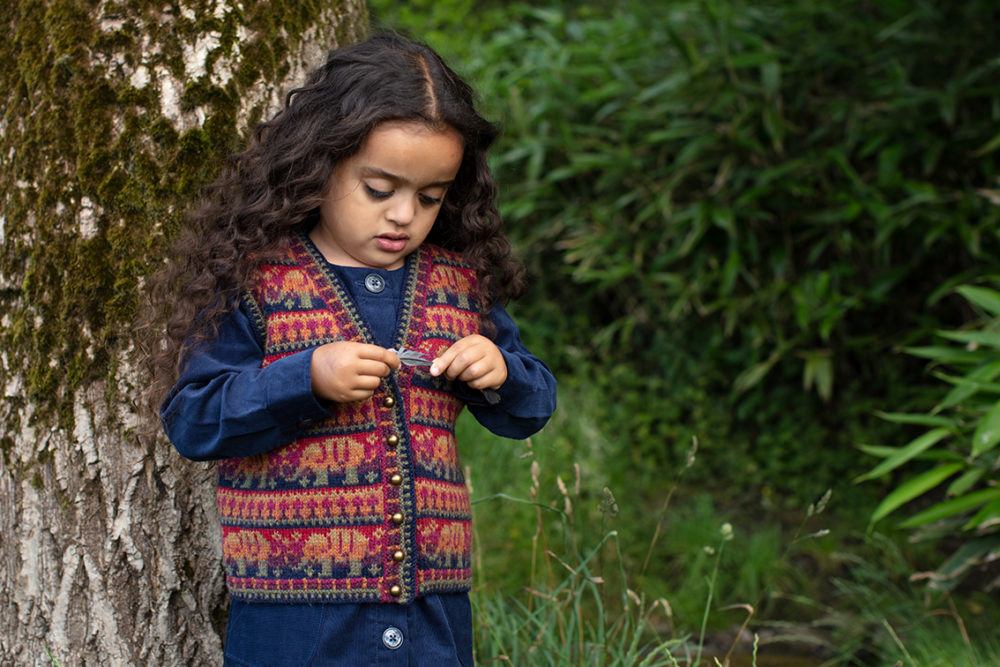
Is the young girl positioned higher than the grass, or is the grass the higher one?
the young girl

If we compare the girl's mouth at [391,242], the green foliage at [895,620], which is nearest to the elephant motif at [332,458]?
the girl's mouth at [391,242]

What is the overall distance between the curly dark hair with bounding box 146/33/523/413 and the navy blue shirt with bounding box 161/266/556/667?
8cm

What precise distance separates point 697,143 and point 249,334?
3141mm

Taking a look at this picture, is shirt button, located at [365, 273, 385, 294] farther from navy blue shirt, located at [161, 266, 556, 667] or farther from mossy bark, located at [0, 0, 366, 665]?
mossy bark, located at [0, 0, 366, 665]

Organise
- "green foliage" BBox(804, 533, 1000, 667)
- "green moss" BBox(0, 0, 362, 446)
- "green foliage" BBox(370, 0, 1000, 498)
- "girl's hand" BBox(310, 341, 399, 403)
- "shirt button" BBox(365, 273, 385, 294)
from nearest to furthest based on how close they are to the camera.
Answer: "girl's hand" BBox(310, 341, 399, 403), "shirt button" BBox(365, 273, 385, 294), "green moss" BBox(0, 0, 362, 446), "green foliage" BBox(804, 533, 1000, 667), "green foliage" BBox(370, 0, 1000, 498)

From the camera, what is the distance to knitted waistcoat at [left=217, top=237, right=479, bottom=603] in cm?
177

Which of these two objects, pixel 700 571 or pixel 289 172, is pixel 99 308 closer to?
pixel 289 172

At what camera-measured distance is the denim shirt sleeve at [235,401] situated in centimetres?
167

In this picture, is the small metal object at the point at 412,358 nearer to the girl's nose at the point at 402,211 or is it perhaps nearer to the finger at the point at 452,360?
the finger at the point at 452,360

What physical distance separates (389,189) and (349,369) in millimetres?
380

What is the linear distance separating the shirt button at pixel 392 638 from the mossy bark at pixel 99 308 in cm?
57

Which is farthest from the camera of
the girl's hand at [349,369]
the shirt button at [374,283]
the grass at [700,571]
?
the grass at [700,571]

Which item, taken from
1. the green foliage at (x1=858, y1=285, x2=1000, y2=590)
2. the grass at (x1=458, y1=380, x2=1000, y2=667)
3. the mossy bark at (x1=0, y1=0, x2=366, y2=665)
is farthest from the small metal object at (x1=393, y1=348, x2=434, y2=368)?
the green foliage at (x1=858, y1=285, x2=1000, y2=590)

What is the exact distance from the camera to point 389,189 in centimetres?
183
